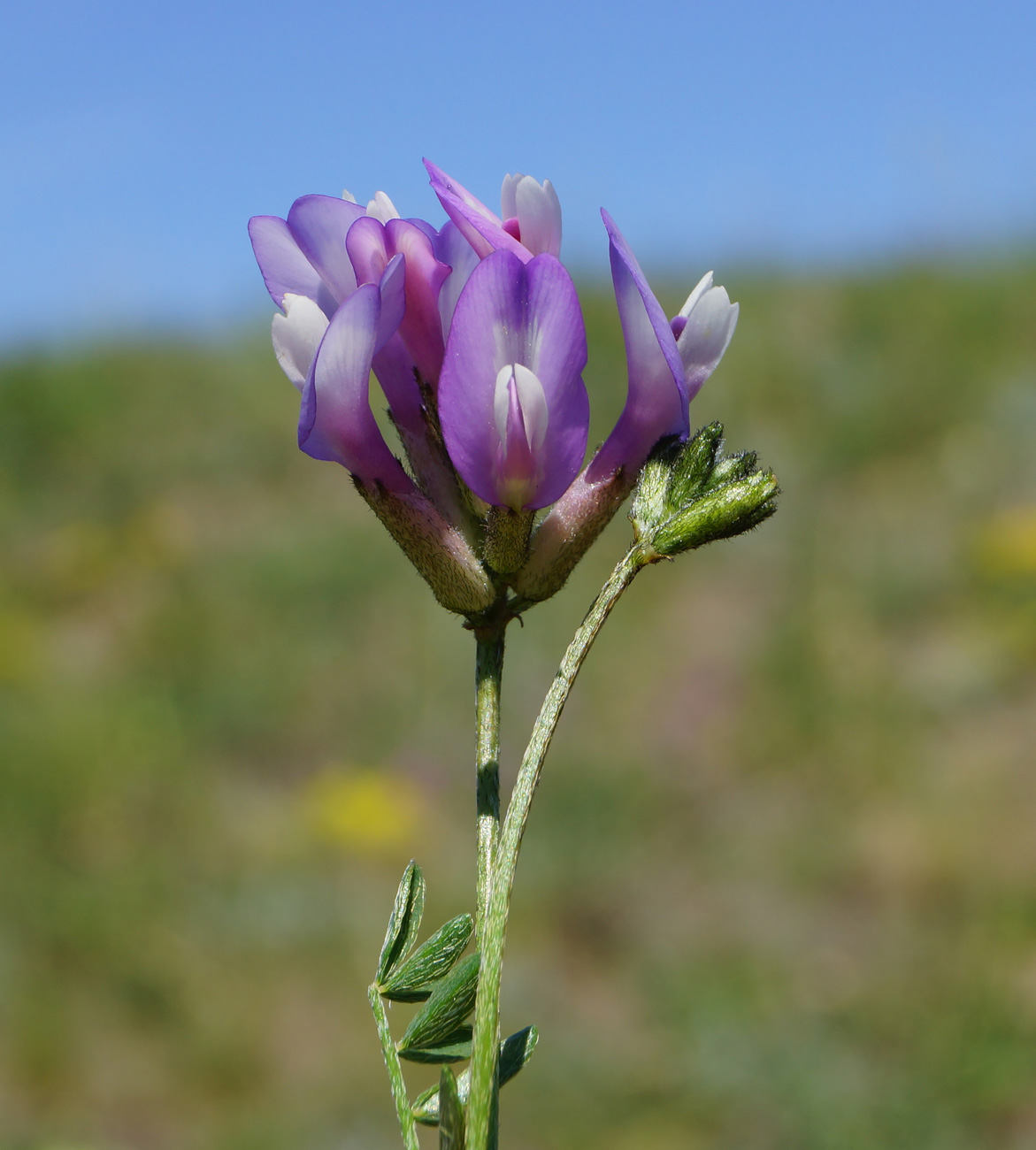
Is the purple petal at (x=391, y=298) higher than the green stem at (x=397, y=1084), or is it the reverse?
the purple petal at (x=391, y=298)

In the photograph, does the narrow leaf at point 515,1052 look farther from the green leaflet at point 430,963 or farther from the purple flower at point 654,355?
the purple flower at point 654,355

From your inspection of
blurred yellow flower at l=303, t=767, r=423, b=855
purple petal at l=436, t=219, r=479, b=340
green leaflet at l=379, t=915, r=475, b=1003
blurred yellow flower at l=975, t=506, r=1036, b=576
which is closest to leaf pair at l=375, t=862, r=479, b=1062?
green leaflet at l=379, t=915, r=475, b=1003

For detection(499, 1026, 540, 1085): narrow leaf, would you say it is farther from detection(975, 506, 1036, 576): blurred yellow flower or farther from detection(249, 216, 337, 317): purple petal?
detection(975, 506, 1036, 576): blurred yellow flower

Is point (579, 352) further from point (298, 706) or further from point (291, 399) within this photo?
point (291, 399)

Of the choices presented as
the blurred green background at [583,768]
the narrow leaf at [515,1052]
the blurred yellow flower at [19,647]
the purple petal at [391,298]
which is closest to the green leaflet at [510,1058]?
the narrow leaf at [515,1052]

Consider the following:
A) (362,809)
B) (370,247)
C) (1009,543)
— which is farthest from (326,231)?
(1009,543)
